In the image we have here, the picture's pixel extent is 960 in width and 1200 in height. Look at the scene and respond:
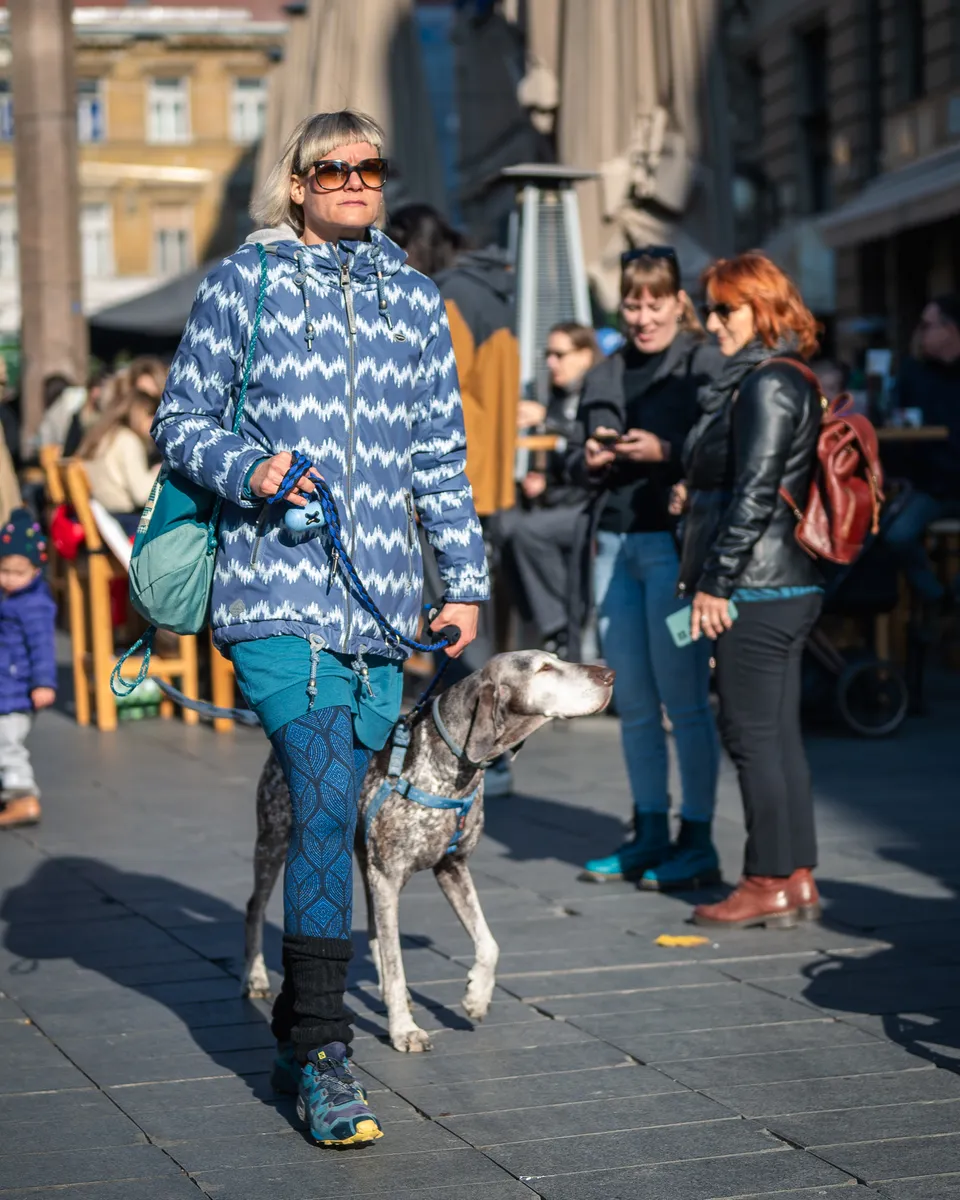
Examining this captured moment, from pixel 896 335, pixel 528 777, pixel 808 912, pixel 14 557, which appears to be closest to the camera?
pixel 808 912

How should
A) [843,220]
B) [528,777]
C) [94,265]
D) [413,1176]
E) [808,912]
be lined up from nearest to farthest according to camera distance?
1. [413,1176]
2. [808,912]
3. [528,777]
4. [843,220]
5. [94,265]

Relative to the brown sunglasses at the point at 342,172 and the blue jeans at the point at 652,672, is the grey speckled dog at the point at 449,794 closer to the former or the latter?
the brown sunglasses at the point at 342,172

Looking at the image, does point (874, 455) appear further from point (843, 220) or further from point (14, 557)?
point (843, 220)

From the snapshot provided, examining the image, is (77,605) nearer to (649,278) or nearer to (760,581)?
(649,278)

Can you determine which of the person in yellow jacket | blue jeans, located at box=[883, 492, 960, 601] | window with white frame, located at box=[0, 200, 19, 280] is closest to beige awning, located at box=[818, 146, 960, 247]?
blue jeans, located at box=[883, 492, 960, 601]

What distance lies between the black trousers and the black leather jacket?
0.12m

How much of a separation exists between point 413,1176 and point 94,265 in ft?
205

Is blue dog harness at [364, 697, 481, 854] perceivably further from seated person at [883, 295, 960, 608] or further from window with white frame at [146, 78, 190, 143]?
window with white frame at [146, 78, 190, 143]

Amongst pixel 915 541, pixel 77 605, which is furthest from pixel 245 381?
pixel 77 605

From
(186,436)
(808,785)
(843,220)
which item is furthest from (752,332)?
(843,220)

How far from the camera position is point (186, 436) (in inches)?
169

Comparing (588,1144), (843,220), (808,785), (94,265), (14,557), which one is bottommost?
(588,1144)

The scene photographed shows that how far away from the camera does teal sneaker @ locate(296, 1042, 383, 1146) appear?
4.15 m

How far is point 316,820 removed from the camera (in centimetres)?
431
